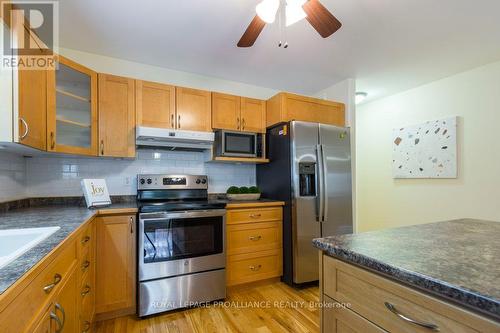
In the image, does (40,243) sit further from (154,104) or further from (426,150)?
(426,150)

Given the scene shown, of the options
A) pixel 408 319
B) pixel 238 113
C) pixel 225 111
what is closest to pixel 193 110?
pixel 225 111

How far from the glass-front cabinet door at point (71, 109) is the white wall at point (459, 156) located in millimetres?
3949

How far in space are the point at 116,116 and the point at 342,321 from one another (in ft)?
7.98

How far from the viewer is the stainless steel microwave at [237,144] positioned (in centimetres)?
277

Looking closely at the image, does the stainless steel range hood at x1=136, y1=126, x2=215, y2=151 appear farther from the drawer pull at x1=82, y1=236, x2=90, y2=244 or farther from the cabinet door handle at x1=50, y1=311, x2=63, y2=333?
the cabinet door handle at x1=50, y1=311, x2=63, y2=333

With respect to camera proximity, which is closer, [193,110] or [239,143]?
[193,110]

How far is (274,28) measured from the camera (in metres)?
2.14

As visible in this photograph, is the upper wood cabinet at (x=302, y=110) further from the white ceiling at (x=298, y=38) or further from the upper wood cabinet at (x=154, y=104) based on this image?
the upper wood cabinet at (x=154, y=104)

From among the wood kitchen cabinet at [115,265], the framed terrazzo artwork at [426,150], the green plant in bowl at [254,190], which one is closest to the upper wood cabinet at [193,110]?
the green plant in bowl at [254,190]

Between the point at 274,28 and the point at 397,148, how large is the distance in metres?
2.73

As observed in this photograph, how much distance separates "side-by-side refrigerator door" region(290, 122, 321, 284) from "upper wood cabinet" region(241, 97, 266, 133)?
1.72ft

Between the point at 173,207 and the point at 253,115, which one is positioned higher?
the point at 253,115

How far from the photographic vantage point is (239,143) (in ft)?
9.39

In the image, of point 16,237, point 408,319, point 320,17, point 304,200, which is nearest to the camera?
point 408,319
